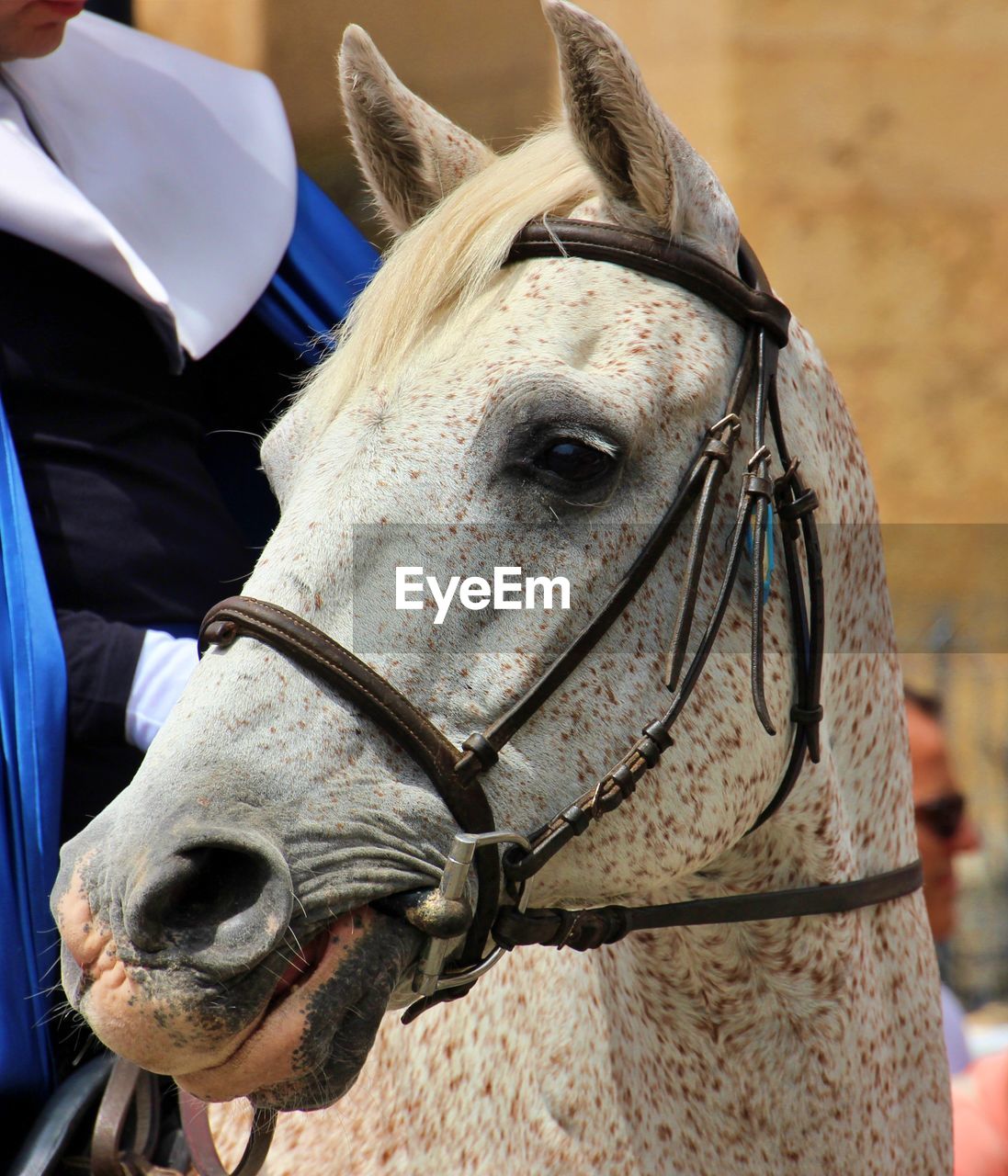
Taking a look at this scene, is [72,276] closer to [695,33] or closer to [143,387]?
[143,387]

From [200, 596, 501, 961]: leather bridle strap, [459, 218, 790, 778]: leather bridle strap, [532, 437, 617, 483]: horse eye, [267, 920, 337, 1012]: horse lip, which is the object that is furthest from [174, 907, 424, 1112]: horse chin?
[532, 437, 617, 483]: horse eye

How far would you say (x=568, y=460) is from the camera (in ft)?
4.58

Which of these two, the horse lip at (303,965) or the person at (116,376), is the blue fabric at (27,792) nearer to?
the person at (116,376)

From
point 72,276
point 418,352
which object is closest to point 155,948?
point 418,352

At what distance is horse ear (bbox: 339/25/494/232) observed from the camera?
176 cm

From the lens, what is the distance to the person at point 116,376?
1.77 metres

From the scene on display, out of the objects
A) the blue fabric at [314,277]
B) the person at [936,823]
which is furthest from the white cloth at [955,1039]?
the blue fabric at [314,277]

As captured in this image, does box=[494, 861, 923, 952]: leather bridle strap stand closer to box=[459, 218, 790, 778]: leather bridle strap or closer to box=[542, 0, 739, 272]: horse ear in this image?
box=[459, 218, 790, 778]: leather bridle strap

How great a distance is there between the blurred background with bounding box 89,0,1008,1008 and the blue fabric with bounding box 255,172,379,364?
2.39 metres

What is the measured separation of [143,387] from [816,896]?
4.03 ft

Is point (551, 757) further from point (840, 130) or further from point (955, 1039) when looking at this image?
point (840, 130)

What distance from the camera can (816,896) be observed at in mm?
1552

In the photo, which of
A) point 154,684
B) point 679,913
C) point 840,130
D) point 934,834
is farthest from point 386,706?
point 840,130

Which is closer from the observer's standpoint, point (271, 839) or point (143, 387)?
point (271, 839)
